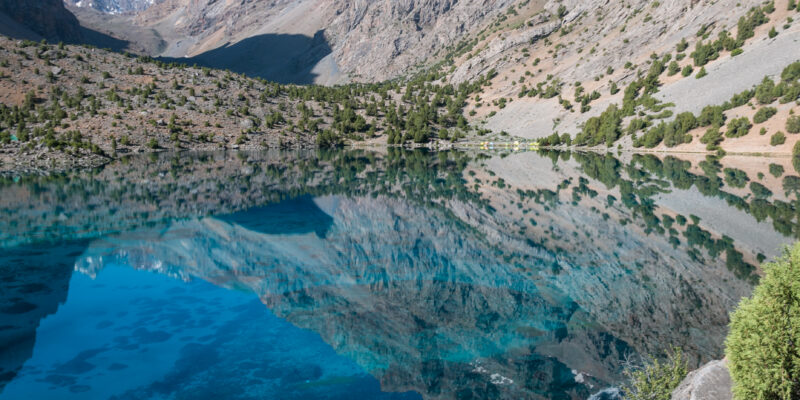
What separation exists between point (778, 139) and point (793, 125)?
216 centimetres

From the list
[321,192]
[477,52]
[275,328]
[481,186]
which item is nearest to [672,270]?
[275,328]

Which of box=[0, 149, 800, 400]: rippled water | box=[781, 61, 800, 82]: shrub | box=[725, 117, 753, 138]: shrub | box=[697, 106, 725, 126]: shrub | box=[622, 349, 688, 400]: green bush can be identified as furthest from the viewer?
box=[697, 106, 725, 126]: shrub

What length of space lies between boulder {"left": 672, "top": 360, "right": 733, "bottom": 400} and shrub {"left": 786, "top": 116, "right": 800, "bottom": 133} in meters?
59.3

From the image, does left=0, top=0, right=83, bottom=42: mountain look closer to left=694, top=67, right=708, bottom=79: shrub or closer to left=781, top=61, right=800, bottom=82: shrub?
left=694, top=67, right=708, bottom=79: shrub

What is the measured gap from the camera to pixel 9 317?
1212 cm

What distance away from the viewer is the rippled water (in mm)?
9516

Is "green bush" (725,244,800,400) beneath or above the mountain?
beneath

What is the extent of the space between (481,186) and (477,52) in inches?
4441

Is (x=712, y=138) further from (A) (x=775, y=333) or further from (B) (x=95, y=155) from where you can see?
(B) (x=95, y=155)

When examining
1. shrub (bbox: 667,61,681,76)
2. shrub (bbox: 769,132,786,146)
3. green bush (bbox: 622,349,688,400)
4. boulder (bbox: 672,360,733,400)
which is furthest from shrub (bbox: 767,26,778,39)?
boulder (bbox: 672,360,733,400)

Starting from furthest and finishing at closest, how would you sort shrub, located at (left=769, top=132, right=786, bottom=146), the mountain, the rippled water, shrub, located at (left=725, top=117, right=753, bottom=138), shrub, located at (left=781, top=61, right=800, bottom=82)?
the mountain < shrub, located at (left=781, top=61, right=800, bottom=82) < shrub, located at (left=725, top=117, right=753, bottom=138) < shrub, located at (left=769, top=132, right=786, bottom=146) < the rippled water

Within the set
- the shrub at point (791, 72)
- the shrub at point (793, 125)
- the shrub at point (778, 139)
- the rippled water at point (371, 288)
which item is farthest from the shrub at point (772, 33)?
the rippled water at point (371, 288)

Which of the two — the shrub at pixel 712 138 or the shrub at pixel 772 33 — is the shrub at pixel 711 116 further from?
the shrub at pixel 772 33

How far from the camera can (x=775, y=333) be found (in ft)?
13.6
